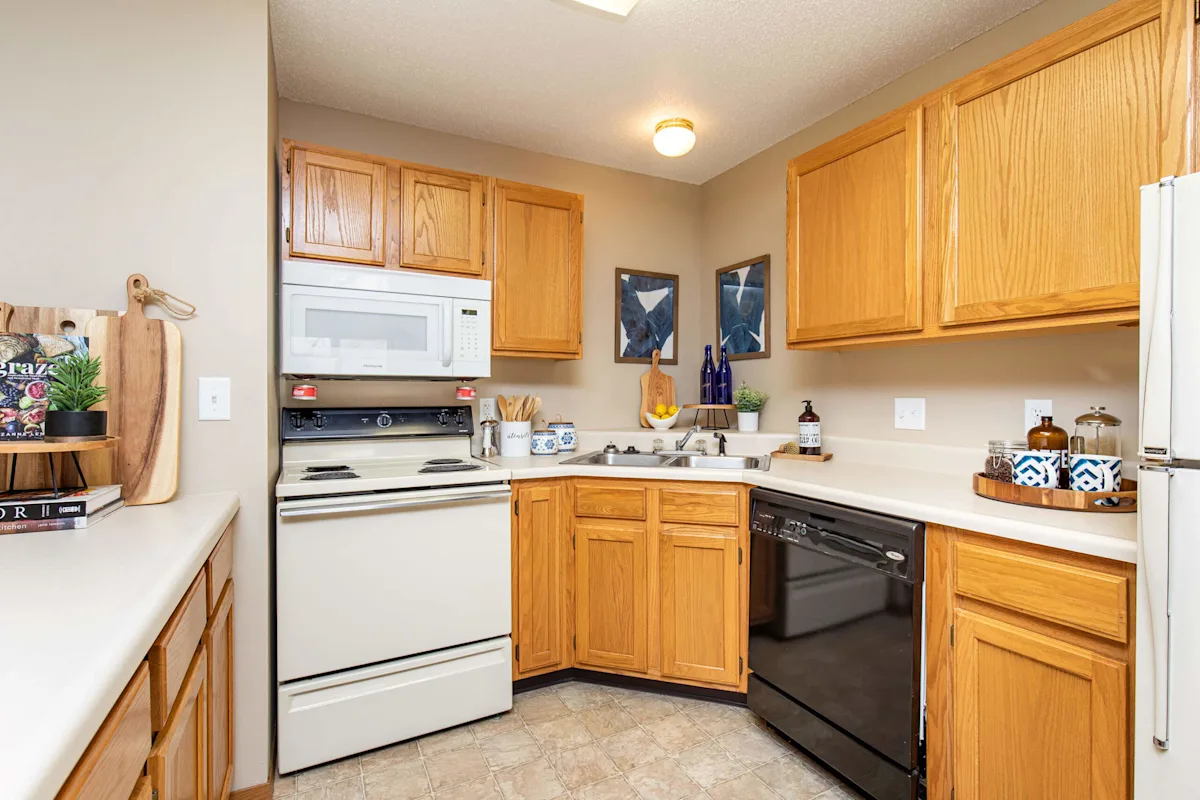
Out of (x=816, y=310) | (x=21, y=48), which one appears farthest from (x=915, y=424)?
(x=21, y=48)

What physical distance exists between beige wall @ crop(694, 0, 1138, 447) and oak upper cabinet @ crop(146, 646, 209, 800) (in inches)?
89.9

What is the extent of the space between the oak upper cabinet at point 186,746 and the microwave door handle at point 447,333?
1.27 m

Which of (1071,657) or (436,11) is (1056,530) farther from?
(436,11)

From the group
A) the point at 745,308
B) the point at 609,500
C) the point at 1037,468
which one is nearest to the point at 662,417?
the point at 745,308

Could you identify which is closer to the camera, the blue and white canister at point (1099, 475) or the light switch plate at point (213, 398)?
the blue and white canister at point (1099, 475)

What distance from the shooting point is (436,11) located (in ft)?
6.01

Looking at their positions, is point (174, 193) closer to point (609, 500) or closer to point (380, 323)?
point (380, 323)

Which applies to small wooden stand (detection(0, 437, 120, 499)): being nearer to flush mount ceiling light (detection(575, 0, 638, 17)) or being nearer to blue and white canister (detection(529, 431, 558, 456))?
blue and white canister (detection(529, 431, 558, 456))

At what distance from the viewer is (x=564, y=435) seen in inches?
104

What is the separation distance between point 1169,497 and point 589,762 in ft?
5.42

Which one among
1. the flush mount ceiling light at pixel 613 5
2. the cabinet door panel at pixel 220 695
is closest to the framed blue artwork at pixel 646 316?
the flush mount ceiling light at pixel 613 5

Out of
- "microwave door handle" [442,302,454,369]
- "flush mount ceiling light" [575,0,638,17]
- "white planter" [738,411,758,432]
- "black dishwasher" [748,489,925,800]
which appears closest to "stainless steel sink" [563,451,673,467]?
"white planter" [738,411,758,432]

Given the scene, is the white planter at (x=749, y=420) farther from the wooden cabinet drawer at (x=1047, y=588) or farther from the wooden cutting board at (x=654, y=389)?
the wooden cabinet drawer at (x=1047, y=588)

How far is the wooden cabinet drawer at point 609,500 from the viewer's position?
219 centimetres
